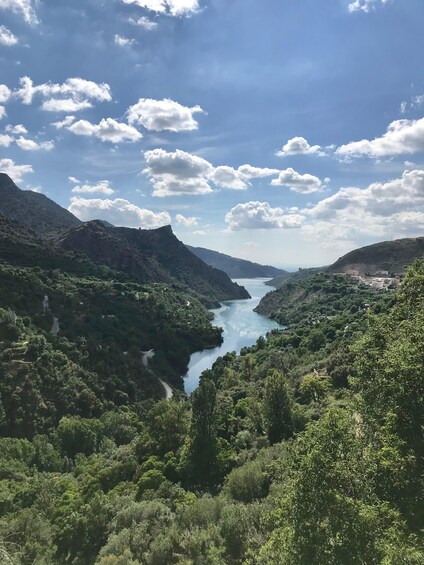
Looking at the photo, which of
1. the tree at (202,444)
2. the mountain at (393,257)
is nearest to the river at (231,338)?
the mountain at (393,257)

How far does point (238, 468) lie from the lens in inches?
1055

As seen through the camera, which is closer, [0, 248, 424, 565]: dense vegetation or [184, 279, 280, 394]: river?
[0, 248, 424, 565]: dense vegetation

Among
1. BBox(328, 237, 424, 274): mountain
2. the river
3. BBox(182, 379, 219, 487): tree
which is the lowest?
the river

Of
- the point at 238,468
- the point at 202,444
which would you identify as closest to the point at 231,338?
the point at 202,444

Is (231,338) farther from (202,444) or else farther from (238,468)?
(238,468)

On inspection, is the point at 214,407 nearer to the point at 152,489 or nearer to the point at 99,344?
the point at 152,489

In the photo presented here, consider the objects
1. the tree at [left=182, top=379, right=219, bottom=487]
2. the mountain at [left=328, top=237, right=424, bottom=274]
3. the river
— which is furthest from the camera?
the mountain at [left=328, top=237, right=424, bottom=274]

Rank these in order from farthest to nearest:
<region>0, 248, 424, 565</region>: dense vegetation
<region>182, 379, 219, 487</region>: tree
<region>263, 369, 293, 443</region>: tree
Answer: <region>263, 369, 293, 443</region>: tree, <region>182, 379, 219, 487</region>: tree, <region>0, 248, 424, 565</region>: dense vegetation

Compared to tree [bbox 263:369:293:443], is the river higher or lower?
lower

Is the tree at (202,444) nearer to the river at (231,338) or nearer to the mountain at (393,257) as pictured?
the river at (231,338)

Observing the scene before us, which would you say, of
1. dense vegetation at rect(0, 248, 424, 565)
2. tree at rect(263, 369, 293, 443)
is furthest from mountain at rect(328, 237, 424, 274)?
tree at rect(263, 369, 293, 443)

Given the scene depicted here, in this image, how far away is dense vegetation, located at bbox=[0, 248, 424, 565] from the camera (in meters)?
11.0

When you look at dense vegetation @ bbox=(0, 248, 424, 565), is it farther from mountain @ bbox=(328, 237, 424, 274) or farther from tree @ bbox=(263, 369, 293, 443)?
mountain @ bbox=(328, 237, 424, 274)

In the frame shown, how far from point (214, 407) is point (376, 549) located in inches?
1039
